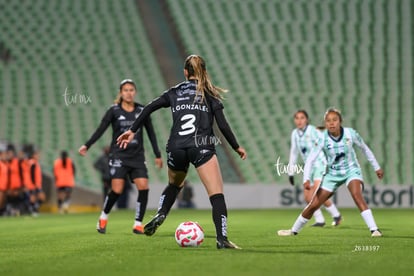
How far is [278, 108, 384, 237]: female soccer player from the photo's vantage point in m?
11.6

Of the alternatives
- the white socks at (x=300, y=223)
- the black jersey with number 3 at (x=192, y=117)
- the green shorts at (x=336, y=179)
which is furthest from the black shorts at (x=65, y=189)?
the black jersey with number 3 at (x=192, y=117)

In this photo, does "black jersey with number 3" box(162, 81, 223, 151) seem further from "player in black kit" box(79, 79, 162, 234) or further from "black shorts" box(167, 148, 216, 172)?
"player in black kit" box(79, 79, 162, 234)

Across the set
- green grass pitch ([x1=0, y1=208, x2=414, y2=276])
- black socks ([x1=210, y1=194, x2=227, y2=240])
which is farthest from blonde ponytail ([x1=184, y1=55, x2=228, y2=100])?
green grass pitch ([x1=0, y1=208, x2=414, y2=276])

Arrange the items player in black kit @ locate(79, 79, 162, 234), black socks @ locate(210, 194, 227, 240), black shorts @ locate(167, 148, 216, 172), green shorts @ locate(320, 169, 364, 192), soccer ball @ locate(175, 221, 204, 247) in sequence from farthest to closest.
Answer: player in black kit @ locate(79, 79, 162, 234), green shorts @ locate(320, 169, 364, 192), soccer ball @ locate(175, 221, 204, 247), black shorts @ locate(167, 148, 216, 172), black socks @ locate(210, 194, 227, 240)

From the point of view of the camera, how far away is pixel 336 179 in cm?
1172

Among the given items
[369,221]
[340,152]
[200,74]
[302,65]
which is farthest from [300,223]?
[302,65]

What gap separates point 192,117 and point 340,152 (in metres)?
3.33

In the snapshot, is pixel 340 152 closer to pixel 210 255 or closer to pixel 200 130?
pixel 200 130

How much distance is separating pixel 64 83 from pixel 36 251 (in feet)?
72.4

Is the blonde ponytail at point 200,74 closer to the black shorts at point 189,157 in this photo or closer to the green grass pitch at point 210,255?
the black shorts at point 189,157

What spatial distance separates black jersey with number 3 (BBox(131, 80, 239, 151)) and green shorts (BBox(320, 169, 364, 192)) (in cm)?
292

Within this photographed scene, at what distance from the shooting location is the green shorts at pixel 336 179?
1167 cm

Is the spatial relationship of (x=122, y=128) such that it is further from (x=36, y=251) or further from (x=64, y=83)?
(x=64, y=83)

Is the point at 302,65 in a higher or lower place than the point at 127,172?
higher
